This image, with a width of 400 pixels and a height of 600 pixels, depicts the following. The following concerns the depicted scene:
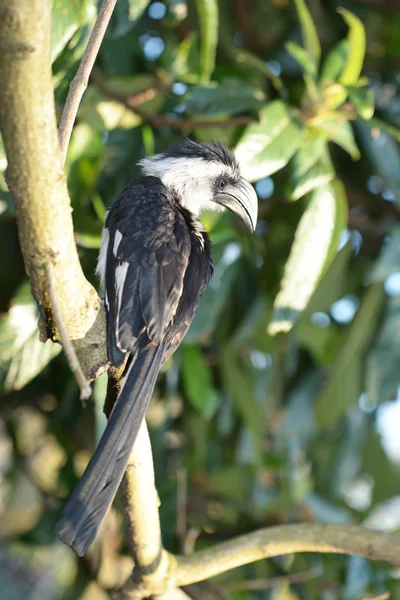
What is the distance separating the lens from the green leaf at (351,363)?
2676 millimetres

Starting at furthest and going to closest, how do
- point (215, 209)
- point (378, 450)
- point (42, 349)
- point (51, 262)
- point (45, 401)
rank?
point (378, 450) → point (45, 401) → point (215, 209) → point (42, 349) → point (51, 262)

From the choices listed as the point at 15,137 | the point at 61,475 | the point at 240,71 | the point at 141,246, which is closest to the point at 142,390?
the point at 141,246

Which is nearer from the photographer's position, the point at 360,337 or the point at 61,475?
the point at 61,475

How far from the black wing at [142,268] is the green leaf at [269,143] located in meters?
0.36

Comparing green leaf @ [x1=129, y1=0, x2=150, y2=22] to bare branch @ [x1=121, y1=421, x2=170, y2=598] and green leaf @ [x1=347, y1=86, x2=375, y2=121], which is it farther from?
bare branch @ [x1=121, y1=421, x2=170, y2=598]

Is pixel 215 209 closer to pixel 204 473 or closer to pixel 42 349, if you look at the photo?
pixel 42 349

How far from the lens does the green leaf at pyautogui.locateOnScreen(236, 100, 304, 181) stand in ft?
6.48

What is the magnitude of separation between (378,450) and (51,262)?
2.34 metres

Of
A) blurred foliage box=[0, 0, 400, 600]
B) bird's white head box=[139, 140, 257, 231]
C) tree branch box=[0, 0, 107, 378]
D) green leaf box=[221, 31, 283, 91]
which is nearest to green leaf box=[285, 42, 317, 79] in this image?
blurred foliage box=[0, 0, 400, 600]

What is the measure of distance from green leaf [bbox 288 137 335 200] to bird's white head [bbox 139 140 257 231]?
153mm

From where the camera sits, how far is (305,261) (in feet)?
6.80

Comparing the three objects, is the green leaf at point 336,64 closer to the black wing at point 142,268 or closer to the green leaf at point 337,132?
the green leaf at point 337,132

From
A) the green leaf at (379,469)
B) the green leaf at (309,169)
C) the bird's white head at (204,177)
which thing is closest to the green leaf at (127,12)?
the bird's white head at (204,177)

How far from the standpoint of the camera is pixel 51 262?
3.64 feet
